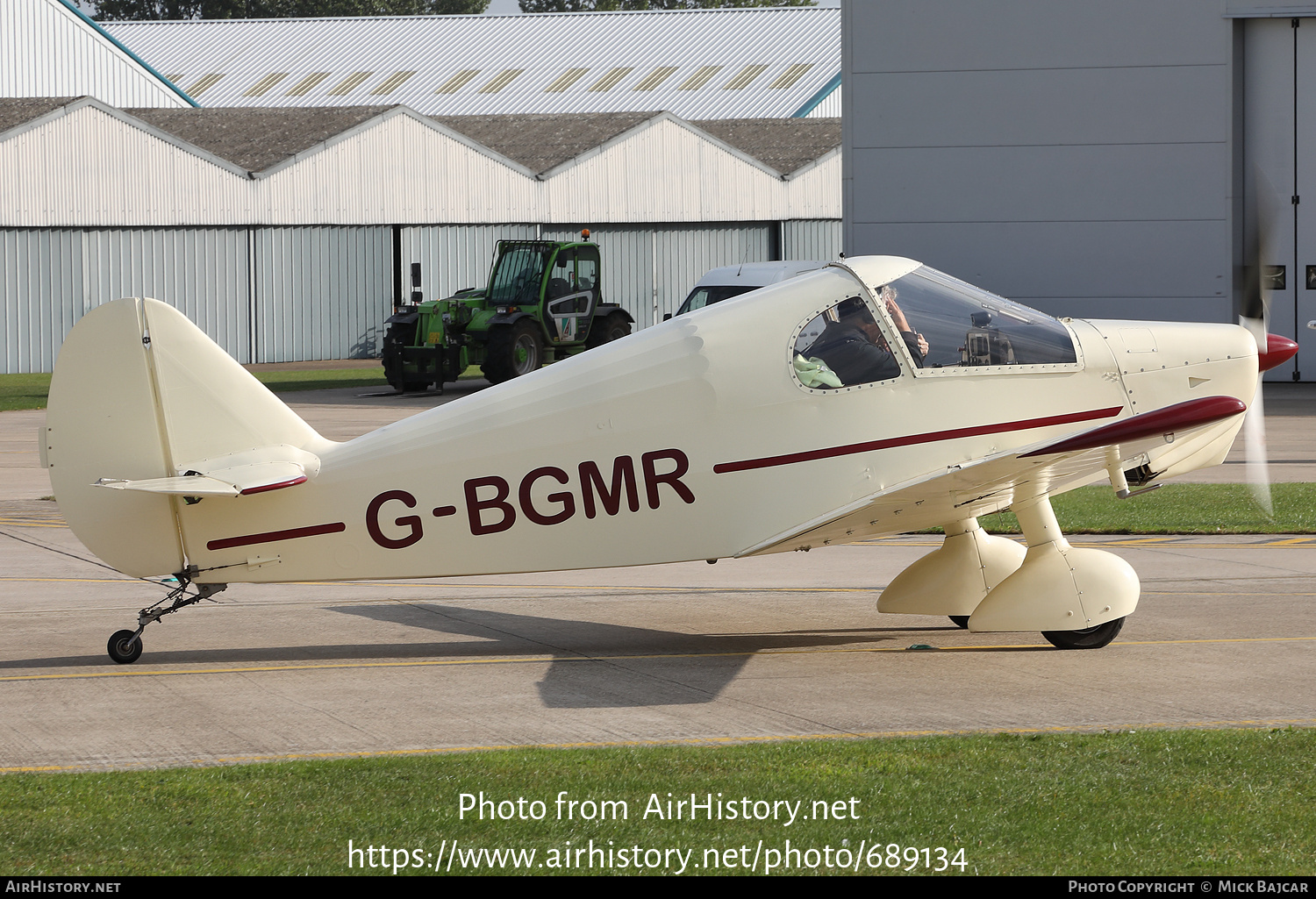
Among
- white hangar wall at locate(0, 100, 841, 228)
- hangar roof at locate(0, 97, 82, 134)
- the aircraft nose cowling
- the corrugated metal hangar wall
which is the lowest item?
the aircraft nose cowling

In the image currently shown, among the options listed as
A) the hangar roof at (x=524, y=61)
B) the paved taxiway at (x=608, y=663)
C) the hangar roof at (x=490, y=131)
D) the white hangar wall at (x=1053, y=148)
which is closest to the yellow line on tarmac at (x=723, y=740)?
the paved taxiway at (x=608, y=663)

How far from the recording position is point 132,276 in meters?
40.3

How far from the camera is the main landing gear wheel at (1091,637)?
9.45 metres

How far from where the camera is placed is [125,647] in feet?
30.9

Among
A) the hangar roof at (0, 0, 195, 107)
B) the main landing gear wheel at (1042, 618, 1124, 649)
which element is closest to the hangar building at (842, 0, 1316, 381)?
the main landing gear wheel at (1042, 618, 1124, 649)

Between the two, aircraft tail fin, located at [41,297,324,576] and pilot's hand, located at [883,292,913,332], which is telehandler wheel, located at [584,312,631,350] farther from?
pilot's hand, located at [883,292,913,332]

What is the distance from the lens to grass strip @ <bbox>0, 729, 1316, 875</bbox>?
5.81 m

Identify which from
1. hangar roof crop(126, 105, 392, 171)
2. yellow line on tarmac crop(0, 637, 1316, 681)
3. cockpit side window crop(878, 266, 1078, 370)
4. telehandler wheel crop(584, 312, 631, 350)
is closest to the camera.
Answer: cockpit side window crop(878, 266, 1078, 370)

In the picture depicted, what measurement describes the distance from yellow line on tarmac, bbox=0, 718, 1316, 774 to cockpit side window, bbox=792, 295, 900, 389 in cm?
223

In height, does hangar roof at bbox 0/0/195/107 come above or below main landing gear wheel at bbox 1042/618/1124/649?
above

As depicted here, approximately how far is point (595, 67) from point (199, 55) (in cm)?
1785

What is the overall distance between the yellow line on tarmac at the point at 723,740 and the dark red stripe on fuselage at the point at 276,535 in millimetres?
1830

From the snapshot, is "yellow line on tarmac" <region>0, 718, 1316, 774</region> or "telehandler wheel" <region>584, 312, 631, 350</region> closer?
"yellow line on tarmac" <region>0, 718, 1316, 774</region>

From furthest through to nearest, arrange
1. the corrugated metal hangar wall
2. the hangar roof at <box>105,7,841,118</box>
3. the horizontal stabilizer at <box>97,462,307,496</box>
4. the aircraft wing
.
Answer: the hangar roof at <box>105,7,841,118</box> < the corrugated metal hangar wall < the horizontal stabilizer at <box>97,462,307,496</box> < the aircraft wing
